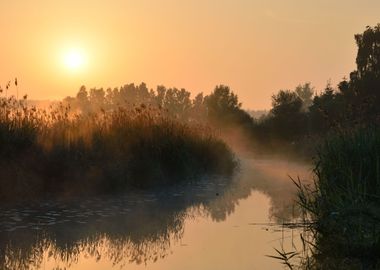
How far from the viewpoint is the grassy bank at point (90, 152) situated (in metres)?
9.29

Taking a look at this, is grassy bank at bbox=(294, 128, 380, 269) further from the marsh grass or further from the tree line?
the tree line

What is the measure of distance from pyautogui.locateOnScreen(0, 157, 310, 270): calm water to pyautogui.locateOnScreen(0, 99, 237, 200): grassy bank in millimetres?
548

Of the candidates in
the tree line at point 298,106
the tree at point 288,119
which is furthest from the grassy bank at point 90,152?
the tree at point 288,119

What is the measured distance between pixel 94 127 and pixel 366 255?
7.87 meters

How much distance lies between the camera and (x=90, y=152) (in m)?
10.4

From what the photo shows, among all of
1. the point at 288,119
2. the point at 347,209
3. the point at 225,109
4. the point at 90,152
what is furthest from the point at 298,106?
the point at 347,209

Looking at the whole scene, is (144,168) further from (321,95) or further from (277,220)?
(321,95)

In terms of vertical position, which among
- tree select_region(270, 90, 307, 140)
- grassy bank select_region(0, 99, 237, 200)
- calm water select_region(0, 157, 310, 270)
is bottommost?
calm water select_region(0, 157, 310, 270)

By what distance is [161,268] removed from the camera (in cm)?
548

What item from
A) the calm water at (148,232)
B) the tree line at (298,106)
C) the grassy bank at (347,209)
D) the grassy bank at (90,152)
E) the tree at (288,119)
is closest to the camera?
the grassy bank at (347,209)

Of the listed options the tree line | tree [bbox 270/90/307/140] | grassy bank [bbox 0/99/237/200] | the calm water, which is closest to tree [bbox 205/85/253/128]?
the tree line

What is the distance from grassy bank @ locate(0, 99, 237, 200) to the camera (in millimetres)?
9289

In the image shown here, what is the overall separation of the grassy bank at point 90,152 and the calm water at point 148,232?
21.6 inches

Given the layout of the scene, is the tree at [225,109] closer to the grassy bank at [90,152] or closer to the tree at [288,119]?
the tree at [288,119]
